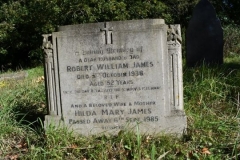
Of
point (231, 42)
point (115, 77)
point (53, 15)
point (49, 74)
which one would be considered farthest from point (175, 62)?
point (231, 42)

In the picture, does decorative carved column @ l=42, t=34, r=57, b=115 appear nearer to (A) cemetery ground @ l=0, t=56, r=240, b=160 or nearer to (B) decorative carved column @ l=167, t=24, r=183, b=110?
(A) cemetery ground @ l=0, t=56, r=240, b=160

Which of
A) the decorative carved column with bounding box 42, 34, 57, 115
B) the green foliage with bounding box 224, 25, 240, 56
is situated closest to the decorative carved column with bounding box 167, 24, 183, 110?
the decorative carved column with bounding box 42, 34, 57, 115

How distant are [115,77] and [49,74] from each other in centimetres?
86

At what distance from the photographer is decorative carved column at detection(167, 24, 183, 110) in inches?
156

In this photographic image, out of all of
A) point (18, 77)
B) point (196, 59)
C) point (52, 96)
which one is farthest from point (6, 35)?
point (52, 96)

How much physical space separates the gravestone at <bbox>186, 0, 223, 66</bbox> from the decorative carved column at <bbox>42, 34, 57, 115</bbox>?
5257mm

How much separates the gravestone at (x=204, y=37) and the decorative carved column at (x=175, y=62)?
4.78 meters

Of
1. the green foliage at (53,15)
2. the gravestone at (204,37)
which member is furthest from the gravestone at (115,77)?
the green foliage at (53,15)

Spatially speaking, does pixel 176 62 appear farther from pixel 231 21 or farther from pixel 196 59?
pixel 231 21

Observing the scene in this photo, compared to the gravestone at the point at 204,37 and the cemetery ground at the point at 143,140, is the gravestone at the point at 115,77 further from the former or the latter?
the gravestone at the point at 204,37

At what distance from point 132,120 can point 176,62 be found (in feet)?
2.98

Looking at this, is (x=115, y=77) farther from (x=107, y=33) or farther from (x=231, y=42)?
(x=231, y=42)

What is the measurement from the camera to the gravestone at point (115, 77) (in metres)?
4.01

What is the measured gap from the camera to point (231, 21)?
19047 millimetres
